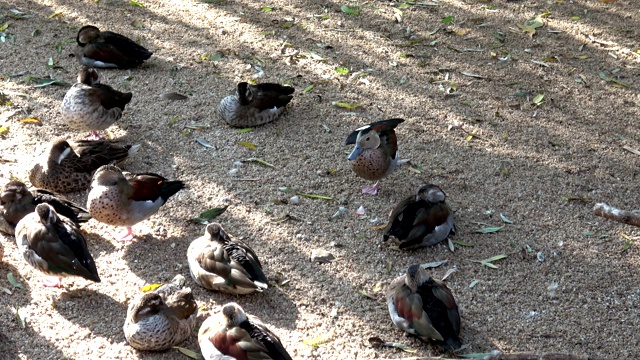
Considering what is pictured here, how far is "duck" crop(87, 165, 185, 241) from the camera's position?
6.46 metres

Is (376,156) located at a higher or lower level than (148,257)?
higher

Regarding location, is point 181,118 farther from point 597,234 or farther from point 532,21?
point 532,21

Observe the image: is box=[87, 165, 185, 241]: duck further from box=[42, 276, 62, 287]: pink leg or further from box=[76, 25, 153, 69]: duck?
box=[76, 25, 153, 69]: duck

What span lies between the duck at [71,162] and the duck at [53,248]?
103 centimetres

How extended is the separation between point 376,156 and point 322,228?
0.93 meters

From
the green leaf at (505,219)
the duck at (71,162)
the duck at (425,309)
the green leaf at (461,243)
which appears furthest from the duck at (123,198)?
the green leaf at (505,219)

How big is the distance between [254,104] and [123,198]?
7.52 feet

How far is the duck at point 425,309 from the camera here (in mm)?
5516

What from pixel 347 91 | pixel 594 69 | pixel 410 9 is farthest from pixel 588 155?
pixel 410 9

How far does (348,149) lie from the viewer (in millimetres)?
8109

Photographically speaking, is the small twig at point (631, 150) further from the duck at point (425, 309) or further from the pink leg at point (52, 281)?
the pink leg at point (52, 281)

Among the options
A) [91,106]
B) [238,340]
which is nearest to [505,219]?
[238,340]

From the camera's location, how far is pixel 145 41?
10016mm

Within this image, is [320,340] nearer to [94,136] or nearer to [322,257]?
[322,257]
